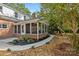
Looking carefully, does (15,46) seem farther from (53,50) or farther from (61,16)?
(61,16)

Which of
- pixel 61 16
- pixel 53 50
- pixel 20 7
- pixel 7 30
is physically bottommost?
pixel 53 50

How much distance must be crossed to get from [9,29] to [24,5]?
465 millimetres

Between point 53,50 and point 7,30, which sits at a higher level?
point 7,30

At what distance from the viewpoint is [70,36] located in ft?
24.1

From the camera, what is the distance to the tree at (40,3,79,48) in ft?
24.0

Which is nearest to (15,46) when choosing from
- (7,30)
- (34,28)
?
(7,30)

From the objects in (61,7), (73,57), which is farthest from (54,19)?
(73,57)

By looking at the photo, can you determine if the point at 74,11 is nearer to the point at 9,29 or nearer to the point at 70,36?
the point at 70,36

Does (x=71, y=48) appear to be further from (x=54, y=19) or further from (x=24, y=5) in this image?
(x=24, y=5)

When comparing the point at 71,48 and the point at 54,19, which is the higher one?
the point at 54,19

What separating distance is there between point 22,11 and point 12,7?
18 cm

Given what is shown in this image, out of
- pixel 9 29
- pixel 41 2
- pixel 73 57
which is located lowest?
pixel 73 57

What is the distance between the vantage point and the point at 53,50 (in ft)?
24.2

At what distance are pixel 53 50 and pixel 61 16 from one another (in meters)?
0.57
